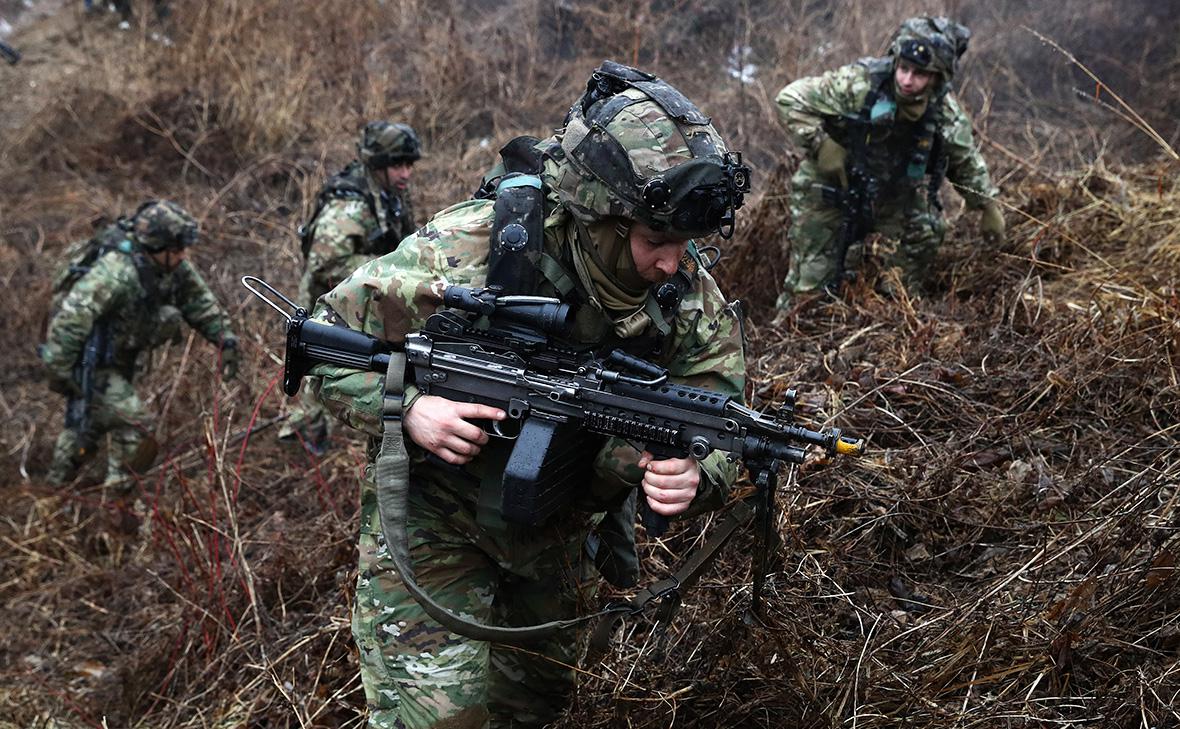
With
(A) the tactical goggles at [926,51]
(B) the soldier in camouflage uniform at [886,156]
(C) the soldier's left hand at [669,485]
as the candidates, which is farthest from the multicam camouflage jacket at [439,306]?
(A) the tactical goggles at [926,51]

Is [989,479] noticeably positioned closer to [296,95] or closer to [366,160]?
[366,160]

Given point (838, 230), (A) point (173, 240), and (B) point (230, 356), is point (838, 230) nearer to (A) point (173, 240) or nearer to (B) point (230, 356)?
(B) point (230, 356)

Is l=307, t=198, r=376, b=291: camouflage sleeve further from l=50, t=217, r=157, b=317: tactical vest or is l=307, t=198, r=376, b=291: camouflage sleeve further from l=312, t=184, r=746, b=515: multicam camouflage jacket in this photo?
l=312, t=184, r=746, b=515: multicam camouflage jacket

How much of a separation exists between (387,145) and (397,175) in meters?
0.19

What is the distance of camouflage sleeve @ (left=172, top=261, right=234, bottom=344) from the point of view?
6656 mm

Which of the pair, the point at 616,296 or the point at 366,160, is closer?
the point at 616,296

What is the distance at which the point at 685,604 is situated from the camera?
339 centimetres

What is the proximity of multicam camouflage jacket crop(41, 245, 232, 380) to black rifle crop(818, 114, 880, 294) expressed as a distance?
12.1 ft

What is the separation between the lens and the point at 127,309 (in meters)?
6.38

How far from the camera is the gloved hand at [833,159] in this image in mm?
5922

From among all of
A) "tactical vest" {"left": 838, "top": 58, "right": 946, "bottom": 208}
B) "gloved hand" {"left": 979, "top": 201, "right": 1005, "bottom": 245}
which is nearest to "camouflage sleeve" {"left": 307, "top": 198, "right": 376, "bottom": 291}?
"tactical vest" {"left": 838, "top": 58, "right": 946, "bottom": 208}

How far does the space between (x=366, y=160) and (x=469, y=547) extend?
13.2 ft

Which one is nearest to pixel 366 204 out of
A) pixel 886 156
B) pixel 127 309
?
pixel 127 309

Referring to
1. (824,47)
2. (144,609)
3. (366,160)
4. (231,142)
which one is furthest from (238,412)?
(824,47)
